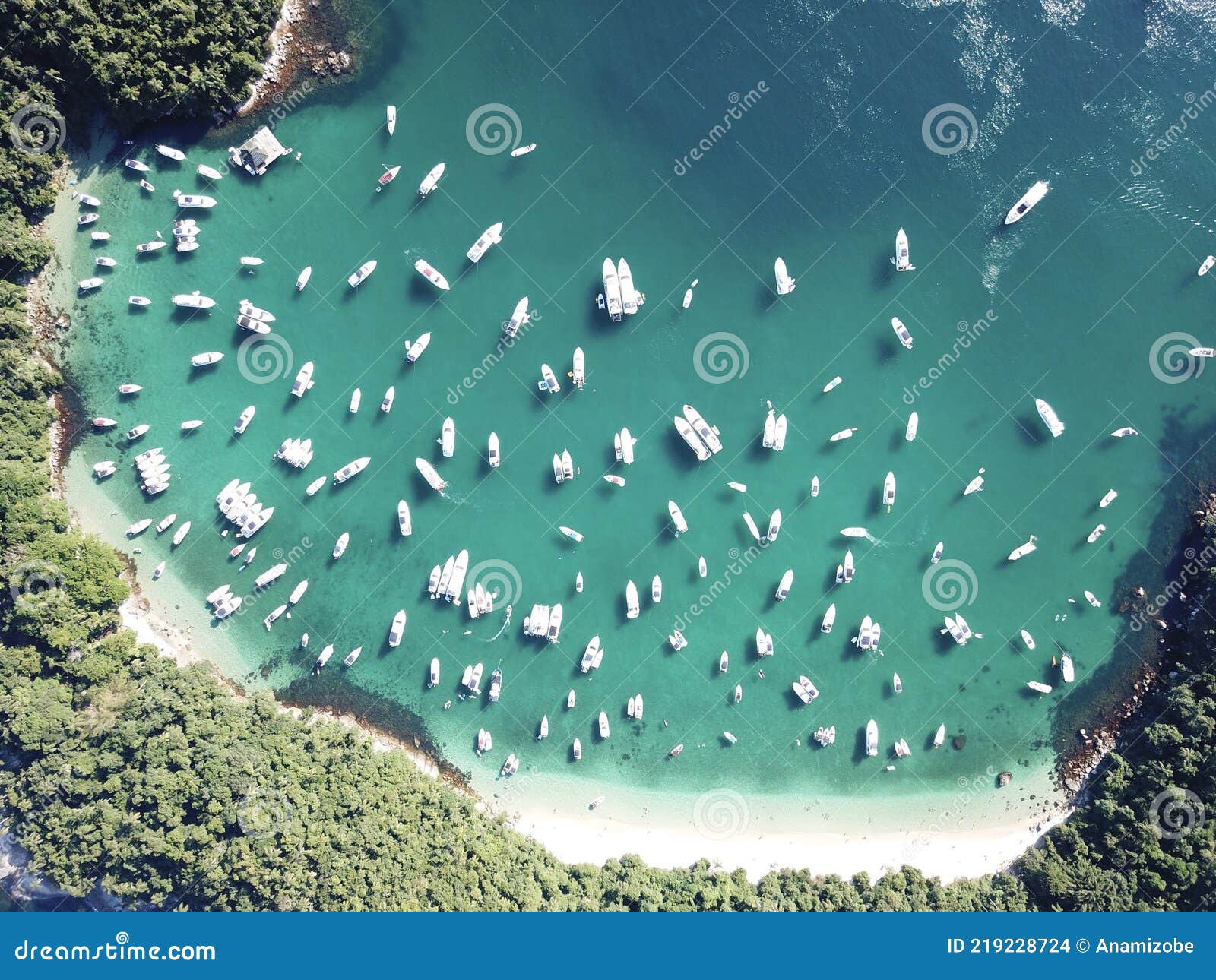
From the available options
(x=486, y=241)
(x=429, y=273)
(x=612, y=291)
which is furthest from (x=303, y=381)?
(x=612, y=291)

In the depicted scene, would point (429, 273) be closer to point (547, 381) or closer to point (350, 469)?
point (547, 381)

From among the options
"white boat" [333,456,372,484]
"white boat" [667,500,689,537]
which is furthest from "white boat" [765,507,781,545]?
"white boat" [333,456,372,484]

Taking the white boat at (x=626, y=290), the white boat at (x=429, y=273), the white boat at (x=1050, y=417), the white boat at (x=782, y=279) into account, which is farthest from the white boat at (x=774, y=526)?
the white boat at (x=429, y=273)

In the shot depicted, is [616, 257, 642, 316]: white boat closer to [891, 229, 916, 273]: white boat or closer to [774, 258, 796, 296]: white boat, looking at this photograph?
[774, 258, 796, 296]: white boat

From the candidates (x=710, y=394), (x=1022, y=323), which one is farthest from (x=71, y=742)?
(x=1022, y=323)

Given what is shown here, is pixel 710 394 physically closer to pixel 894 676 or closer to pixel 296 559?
pixel 894 676

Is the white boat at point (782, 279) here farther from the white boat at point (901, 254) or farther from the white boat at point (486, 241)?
the white boat at point (486, 241)

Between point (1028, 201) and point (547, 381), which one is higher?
point (1028, 201)
